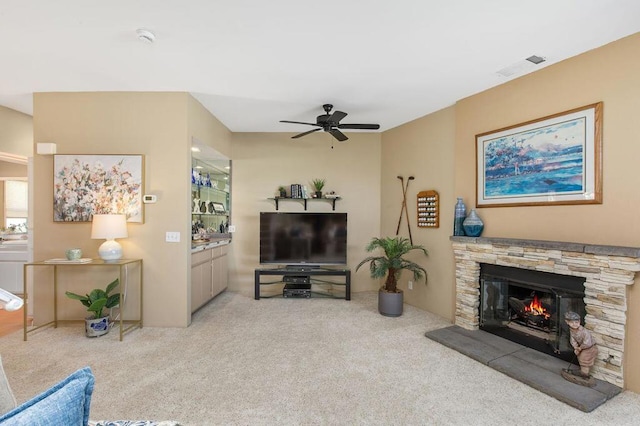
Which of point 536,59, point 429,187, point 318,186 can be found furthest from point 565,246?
point 318,186

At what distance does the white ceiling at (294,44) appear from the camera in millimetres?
2102

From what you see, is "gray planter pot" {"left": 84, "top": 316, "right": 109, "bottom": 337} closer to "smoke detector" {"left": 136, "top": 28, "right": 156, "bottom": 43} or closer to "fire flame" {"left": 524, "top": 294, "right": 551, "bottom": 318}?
"smoke detector" {"left": 136, "top": 28, "right": 156, "bottom": 43}

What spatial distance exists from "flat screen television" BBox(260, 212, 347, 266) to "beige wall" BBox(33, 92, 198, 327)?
1.47 metres

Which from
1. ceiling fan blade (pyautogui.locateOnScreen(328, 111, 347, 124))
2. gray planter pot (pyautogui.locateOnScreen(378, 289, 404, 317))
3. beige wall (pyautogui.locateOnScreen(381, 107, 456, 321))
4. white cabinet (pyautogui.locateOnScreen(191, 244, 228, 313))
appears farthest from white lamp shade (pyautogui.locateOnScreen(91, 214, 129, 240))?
beige wall (pyautogui.locateOnScreen(381, 107, 456, 321))

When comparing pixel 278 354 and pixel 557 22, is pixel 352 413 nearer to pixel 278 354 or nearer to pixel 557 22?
pixel 278 354

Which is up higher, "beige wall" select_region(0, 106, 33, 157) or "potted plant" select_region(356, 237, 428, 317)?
"beige wall" select_region(0, 106, 33, 157)

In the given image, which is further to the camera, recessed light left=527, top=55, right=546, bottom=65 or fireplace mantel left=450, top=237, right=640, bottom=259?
recessed light left=527, top=55, right=546, bottom=65

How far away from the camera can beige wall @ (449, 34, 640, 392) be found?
2.33m

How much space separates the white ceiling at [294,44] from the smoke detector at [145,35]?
0.13 ft

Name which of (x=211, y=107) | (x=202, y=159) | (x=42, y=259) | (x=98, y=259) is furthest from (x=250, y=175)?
(x=42, y=259)

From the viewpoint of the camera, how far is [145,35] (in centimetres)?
238

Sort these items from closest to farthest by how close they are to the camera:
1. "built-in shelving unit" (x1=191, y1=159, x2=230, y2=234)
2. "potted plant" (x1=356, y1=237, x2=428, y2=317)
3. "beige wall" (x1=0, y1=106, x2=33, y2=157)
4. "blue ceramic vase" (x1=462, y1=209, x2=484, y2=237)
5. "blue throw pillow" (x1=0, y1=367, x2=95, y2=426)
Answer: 1. "blue throw pillow" (x1=0, y1=367, x2=95, y2=426)
2. "blue ceramic vase" (x1=462, y1=209, x2=484, y2=237)
3. "potted plant" (x1=356, y1=237, x2=428, y2=317)
4. "beige wall" (x1=0, y1=106, x2=33, y2=157)
5. "built-in shelving unit" (x1=191, y1=159, x2=230, y2=234)

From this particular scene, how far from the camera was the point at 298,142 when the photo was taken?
17.3ft

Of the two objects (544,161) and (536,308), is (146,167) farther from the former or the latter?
(536,308)
